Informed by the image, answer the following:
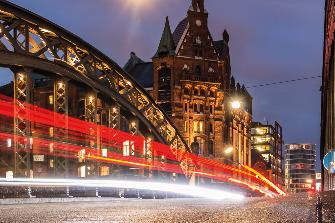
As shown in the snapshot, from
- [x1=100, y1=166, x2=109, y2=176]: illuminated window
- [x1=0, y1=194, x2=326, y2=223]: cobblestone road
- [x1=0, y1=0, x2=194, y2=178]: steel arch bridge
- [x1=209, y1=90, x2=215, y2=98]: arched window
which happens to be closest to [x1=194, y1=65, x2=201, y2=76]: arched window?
[x1=209, y1=90, x2=215, y2=98]: arched window

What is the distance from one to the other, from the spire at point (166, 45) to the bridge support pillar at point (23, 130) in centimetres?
5856

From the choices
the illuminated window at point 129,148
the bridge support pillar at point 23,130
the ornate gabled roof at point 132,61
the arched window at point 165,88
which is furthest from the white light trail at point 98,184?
the ornate gabled roof at point 132,61

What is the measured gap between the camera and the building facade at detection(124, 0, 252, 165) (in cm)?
8638

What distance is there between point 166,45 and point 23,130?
62719mm

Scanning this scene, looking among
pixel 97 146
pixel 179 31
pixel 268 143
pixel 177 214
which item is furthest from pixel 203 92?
pixel 268 143

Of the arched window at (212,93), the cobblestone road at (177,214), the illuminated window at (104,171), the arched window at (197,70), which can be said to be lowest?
the illuminated window at (104,171)

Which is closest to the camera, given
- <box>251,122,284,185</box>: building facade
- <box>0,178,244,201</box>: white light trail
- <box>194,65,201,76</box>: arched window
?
<box>0,178,244,201</box>: white light trail

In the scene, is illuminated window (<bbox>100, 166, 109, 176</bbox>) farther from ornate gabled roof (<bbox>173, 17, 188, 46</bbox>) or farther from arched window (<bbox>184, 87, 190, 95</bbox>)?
ornate gabled roof (<bbox>173, 17, 188, 46</bbox>)

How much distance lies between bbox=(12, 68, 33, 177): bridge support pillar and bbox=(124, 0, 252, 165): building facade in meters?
55.8

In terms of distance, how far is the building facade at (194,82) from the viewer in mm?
86375

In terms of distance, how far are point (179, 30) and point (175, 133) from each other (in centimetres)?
4744

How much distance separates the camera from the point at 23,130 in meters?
27.8

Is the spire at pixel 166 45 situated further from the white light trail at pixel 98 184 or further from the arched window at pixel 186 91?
the white light trail at pixel 98 184

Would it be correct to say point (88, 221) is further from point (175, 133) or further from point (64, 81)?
point (175, 133)
